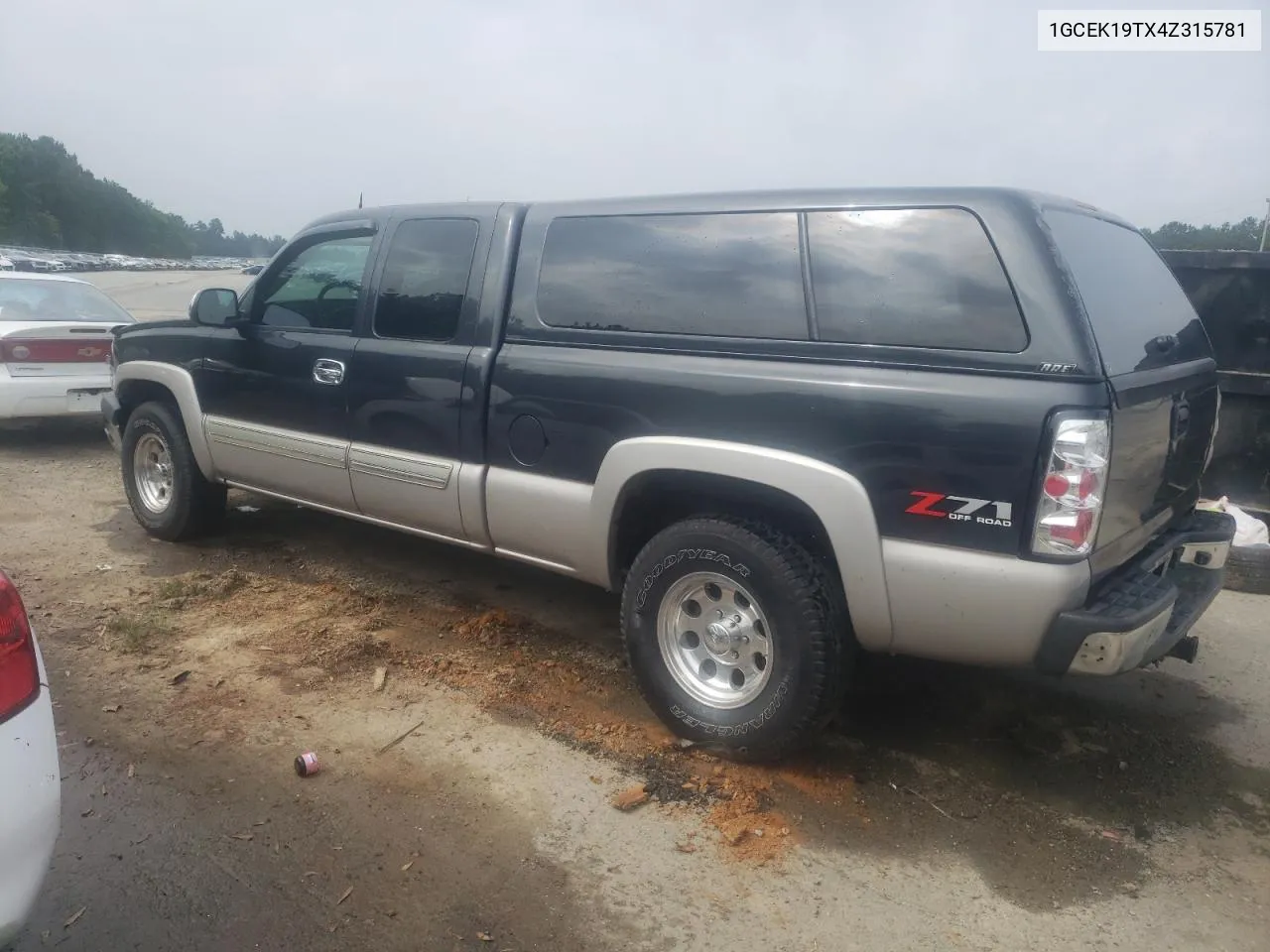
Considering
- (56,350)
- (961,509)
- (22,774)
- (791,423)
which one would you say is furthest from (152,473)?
(961,509)

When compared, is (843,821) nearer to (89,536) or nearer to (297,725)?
(297,725)

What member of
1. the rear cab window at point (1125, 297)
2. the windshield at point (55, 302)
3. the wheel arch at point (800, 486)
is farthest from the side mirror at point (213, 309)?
the windshield at point (55, 302)

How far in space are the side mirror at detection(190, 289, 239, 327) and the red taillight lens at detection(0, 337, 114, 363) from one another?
3.56 metres

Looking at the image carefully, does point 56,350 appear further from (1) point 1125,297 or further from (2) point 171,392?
(1) point 1125,297

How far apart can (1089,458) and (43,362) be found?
8291mm

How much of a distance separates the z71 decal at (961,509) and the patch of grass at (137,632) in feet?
11.4

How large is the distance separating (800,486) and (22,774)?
222 centimetres

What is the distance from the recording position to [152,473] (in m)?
5.96

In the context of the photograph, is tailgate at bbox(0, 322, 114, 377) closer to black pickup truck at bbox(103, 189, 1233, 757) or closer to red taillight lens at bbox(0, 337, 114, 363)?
red taillight lens at bbox(0, 337, 114, 363)

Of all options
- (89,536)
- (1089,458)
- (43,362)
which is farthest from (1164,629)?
(43,362)

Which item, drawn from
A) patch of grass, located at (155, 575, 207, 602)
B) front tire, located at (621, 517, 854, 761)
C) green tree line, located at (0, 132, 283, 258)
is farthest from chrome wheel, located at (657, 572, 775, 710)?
green tree line, located at (0, 132, 283, 258)

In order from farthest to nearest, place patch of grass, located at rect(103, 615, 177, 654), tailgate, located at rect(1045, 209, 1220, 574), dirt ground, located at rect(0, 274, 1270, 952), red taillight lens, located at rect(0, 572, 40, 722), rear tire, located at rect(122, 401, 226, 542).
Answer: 1. rear tire, located at rect(122, 401, 226, 542)
2. patch of grass, located at rect(103, 615, 177, 654)
3. tailgate, located at rect(1045, 209, 1220, 574)
4. dirt ground, located at rect(0, 274, 1270, 952)
5. red taillight lens, located at rect(0, 572, 40, 722)

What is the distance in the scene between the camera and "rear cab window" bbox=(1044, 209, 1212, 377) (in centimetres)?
296

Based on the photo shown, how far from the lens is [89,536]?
19.6 ft
